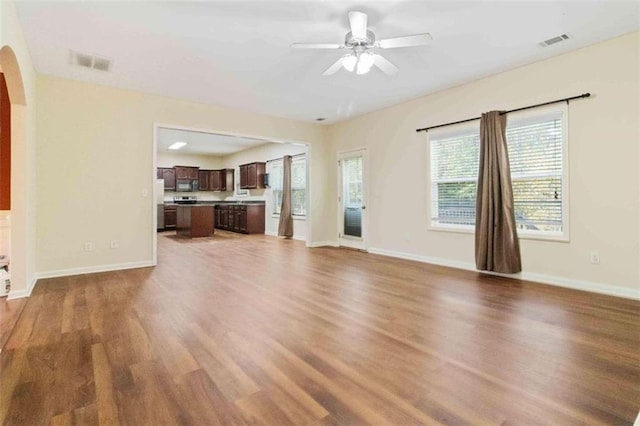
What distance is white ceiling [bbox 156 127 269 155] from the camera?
802cm

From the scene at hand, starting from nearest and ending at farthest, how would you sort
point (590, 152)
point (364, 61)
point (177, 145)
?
point (364, 61) < point (590, 152) < point (177, 145)

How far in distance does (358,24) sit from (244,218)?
7.71m

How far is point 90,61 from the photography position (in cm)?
384

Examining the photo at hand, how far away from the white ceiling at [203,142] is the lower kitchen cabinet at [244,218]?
73.1 inches

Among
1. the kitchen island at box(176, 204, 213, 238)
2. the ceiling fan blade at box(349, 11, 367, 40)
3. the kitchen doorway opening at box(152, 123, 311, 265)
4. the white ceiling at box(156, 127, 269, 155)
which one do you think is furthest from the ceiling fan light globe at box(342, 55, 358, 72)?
the kitchen island at box(176, 204, 213, 238)

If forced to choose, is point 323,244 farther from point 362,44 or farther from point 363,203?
point 362,44

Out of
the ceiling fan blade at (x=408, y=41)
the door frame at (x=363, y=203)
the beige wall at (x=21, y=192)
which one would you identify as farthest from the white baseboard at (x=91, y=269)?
the ceiling fan blade at (x=408, y=41)

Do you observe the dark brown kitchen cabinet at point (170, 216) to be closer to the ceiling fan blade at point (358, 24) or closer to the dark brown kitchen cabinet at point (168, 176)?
the dark brown kitchen cabinet at point (168, 176)

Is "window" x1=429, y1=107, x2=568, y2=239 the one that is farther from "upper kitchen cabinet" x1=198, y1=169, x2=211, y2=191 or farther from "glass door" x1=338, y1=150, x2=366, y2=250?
"upper kitchen cabinet" x1=198, y1=169, x2=211, y2=191

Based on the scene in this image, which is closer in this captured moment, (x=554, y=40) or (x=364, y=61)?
(x=364, y=61)

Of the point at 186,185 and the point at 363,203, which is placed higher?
the point at 186,185

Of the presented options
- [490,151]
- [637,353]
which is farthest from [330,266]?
[637,353]

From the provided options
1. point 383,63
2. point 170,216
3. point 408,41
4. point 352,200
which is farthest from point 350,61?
point 170,216

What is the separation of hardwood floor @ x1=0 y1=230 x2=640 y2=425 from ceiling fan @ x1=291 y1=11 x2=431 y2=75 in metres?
2.42
